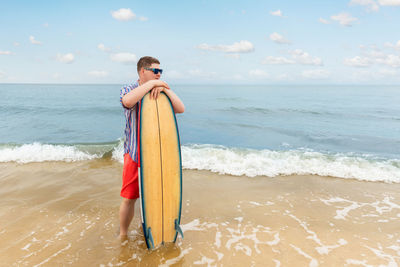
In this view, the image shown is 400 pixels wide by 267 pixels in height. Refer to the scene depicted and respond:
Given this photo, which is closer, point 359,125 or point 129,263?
point 129,263

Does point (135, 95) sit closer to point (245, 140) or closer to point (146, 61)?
point (146, 61)

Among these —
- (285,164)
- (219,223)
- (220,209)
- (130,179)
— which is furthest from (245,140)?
(130,179)

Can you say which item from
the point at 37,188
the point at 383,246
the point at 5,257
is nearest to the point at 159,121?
the point at 5,257

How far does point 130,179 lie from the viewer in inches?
120

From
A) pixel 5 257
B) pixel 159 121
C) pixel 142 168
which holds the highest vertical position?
pixel 159 121

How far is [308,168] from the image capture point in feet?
22.4

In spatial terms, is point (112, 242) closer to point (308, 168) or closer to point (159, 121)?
point (159, 121)

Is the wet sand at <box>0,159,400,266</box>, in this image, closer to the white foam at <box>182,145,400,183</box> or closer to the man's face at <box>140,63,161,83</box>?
the white foam at <box>182,145,400,183</box>

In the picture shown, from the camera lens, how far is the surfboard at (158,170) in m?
2.91

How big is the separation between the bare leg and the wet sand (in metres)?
0.17

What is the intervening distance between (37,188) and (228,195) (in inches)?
156

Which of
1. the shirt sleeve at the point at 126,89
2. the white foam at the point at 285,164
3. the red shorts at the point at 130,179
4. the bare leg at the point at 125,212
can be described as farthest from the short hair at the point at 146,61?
the white foam at the point at 285,164

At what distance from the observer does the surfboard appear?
291 centimetres

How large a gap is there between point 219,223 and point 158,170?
162 centimetres
